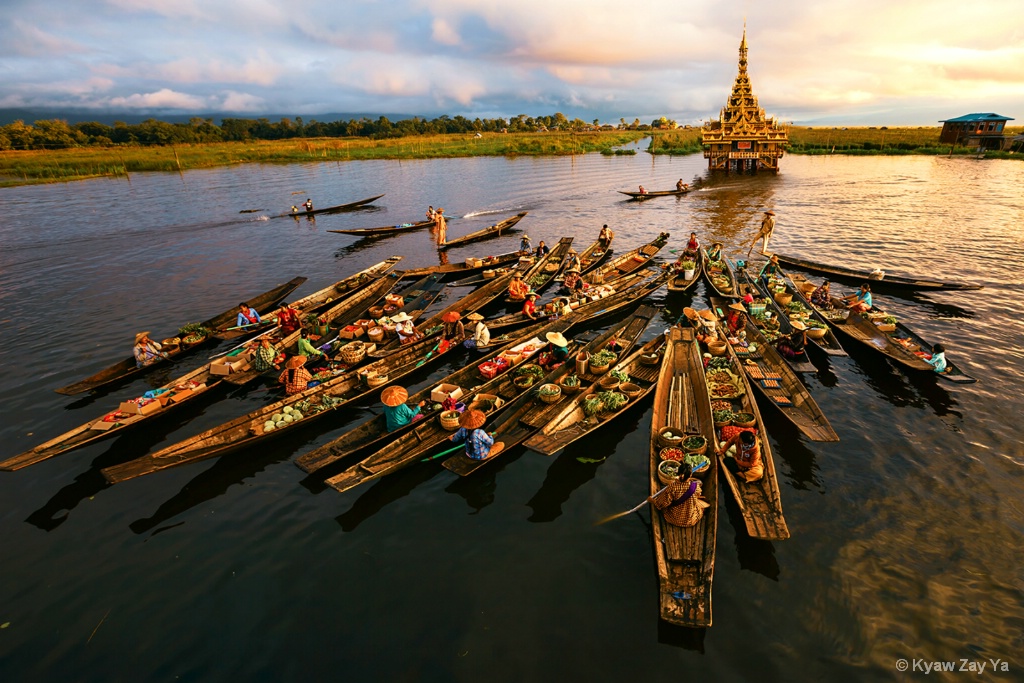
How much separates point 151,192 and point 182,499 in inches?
2660

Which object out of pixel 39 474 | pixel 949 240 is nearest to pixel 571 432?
pixel 39 474

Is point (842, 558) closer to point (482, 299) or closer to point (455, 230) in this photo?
point (482, 299)

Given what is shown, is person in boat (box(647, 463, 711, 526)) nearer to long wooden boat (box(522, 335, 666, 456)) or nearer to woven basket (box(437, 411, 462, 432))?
long wooden boat (box(522, 335, 666, 456))

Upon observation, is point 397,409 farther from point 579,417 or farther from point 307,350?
point 307,350

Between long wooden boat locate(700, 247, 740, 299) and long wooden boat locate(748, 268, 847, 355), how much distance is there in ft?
3.94

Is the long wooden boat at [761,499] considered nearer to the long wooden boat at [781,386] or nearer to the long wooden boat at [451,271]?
the long wooden boat at [781,386]

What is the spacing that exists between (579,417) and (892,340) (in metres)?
13.1

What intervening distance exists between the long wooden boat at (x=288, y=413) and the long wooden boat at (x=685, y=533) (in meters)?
8.65

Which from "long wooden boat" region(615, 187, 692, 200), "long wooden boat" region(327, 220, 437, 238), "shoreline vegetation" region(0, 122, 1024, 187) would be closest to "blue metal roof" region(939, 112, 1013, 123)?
"shoreline vegetation" region(0, 122, 1024, 187)

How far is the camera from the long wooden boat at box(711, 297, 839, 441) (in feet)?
36.8

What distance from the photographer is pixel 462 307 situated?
21328mm

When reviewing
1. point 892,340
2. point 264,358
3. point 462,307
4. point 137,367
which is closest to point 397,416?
point 264,358

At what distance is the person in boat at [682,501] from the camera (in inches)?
332

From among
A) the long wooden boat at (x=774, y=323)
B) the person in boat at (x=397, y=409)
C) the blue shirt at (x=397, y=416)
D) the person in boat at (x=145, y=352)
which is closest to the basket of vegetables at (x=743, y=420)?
the long wooden boat at (x=774, y=323)
